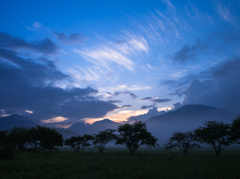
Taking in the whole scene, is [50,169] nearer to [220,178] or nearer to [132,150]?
[220,178]

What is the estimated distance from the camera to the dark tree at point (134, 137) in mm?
39250

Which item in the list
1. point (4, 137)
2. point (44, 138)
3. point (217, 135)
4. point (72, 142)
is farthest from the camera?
point (72, 142)

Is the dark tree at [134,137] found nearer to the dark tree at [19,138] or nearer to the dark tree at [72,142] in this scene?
the dark tree at [72,142]

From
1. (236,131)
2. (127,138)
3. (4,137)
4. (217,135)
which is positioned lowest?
(127,138)

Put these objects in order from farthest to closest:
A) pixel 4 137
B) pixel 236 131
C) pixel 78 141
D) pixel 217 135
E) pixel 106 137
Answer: pixel 106 137, pixel 78 141, pixel 4 137, pixel 217 135, pixel 236 131

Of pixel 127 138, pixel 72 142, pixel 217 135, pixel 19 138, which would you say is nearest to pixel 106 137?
pixel 127 138

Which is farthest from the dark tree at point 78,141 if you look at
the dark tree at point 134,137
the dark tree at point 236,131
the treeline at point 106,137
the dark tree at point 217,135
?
the dark tree at point 236,131

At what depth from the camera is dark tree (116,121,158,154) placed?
39.2 metres

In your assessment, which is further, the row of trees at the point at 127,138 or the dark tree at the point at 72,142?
the dark tree at the point at 72,142

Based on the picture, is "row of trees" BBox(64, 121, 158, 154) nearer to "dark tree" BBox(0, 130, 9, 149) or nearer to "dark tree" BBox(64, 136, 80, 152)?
"dark tree" BBox(64, 136, 80, 152)

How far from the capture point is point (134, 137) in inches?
1550

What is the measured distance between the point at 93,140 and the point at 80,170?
28607 millimetres

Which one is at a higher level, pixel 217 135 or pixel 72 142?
pixel 217 135

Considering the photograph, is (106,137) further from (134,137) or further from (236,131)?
(236,131)
